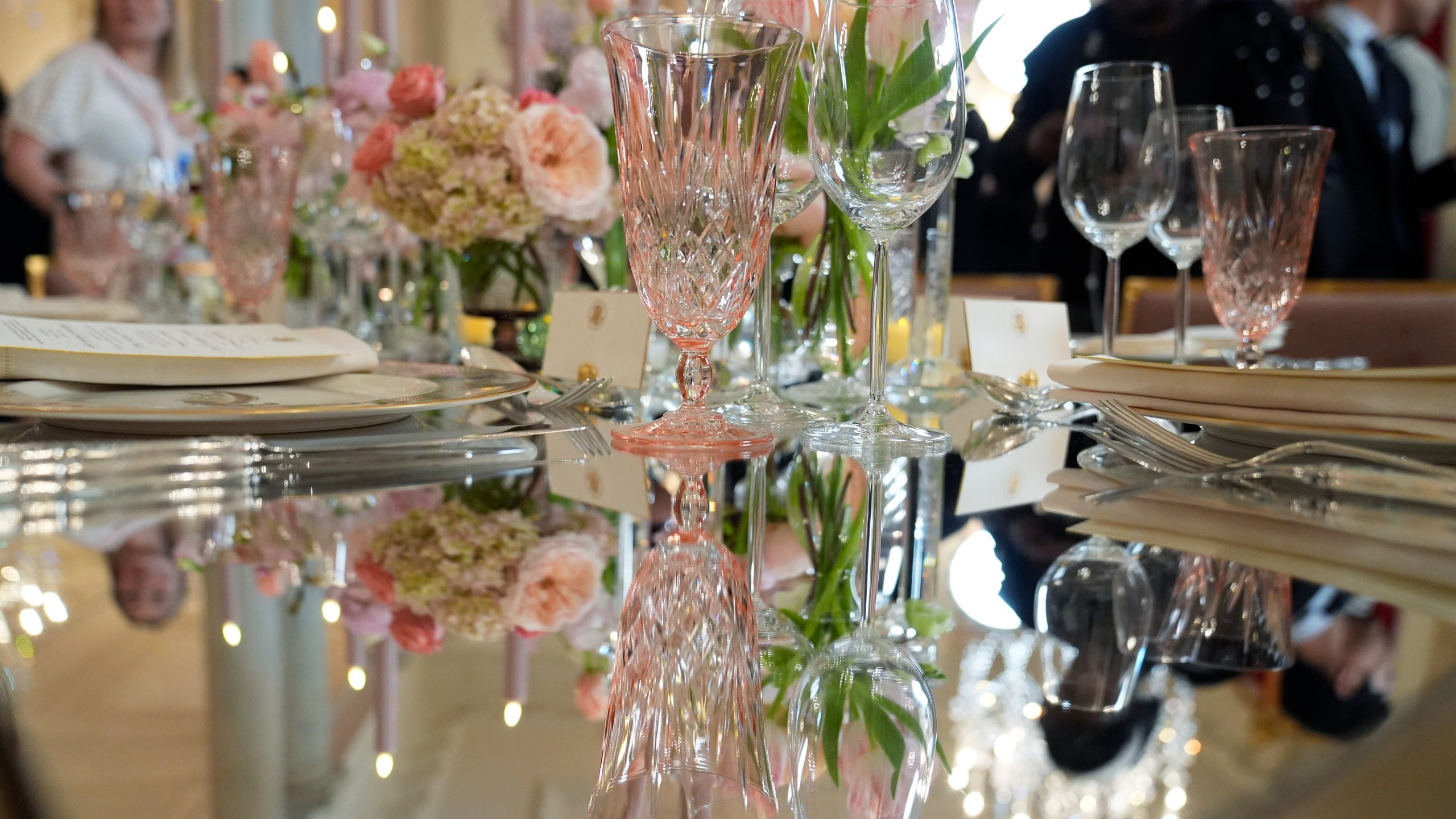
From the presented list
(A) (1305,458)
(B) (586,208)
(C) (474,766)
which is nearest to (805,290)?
(B) (586,208)

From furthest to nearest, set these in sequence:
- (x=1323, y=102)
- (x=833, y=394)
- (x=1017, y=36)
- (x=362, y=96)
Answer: (x=1017, y=36) < (x=1323, y=102) < (x=362, y=96) < (x=833, y=394)

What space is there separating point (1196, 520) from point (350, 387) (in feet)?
1.49

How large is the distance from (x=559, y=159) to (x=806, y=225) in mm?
270

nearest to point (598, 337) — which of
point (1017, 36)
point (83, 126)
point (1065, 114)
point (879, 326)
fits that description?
point (879, 326)

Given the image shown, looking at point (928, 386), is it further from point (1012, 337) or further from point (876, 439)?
point (876, 439)

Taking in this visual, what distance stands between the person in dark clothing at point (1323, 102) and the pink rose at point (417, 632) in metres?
2.65

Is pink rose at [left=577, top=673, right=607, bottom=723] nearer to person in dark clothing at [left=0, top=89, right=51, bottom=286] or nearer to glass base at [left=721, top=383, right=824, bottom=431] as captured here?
glass base at [left=721, top=383, right=824, bottom=431]

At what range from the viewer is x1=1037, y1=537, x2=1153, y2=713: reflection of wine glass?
286 millimetres

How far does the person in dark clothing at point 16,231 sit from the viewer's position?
3668mm

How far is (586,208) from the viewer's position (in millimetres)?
1042

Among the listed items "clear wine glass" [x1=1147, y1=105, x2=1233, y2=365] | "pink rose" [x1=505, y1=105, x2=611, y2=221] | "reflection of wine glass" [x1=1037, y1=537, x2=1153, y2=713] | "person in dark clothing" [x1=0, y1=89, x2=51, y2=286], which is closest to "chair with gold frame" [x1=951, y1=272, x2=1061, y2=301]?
"clear wine glass" [x1=1147, y1=105, x2=1233, y2=365]

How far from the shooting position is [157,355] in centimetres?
57

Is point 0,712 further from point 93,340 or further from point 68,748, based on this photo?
point 93,340

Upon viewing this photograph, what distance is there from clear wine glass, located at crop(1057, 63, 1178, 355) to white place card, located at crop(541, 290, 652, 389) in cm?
43
